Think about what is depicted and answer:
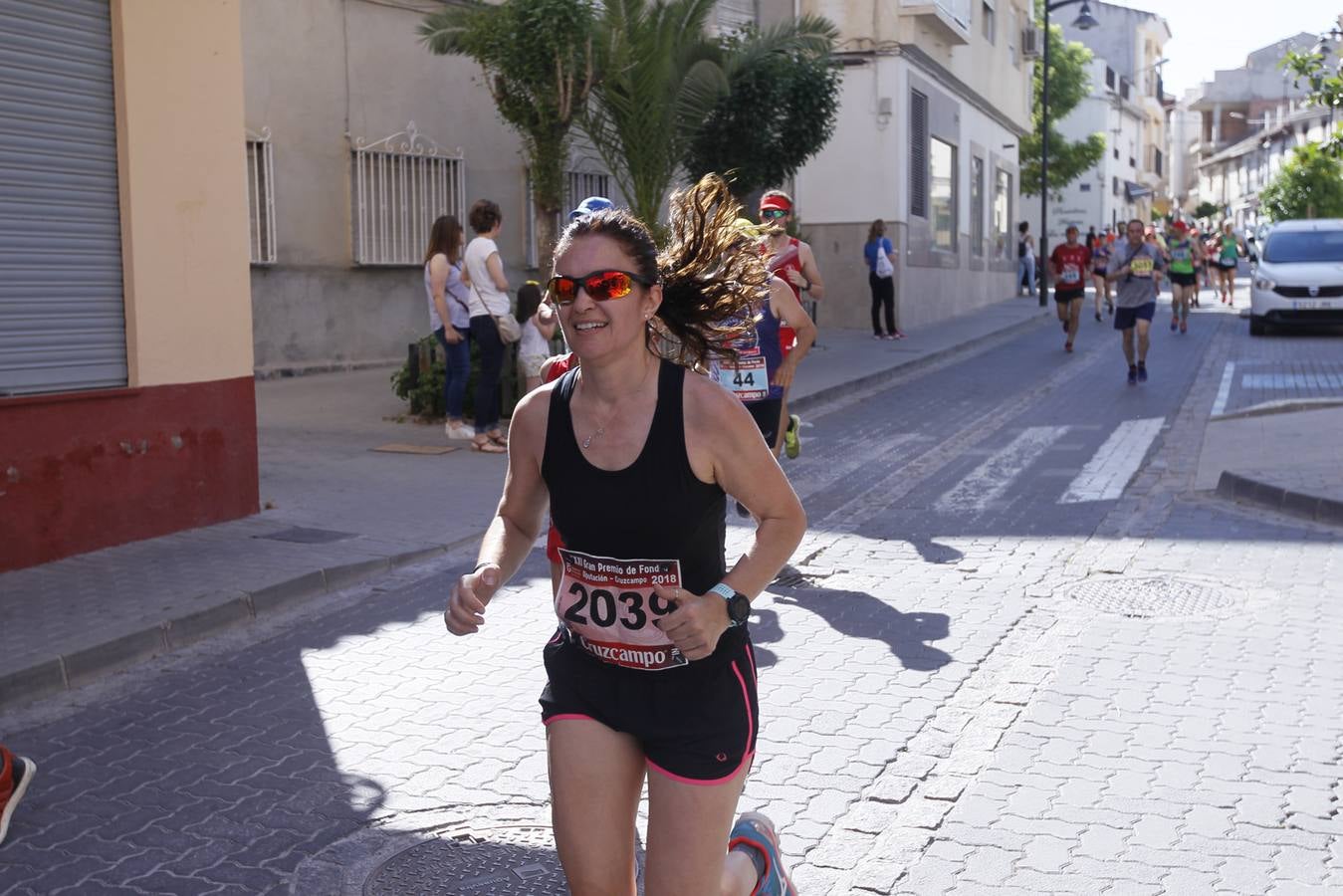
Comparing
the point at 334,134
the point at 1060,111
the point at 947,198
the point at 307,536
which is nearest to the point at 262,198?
the point at 334,134

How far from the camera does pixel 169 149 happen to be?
889 cm

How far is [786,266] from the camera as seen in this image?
8.73 m

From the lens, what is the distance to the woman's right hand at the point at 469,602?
10.3 ft

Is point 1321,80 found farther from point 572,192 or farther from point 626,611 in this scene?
point 626,611

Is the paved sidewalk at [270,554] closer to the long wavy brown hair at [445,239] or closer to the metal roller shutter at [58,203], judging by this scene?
the metal roller shutter at [58,203]

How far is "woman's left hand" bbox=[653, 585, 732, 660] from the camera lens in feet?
9.61

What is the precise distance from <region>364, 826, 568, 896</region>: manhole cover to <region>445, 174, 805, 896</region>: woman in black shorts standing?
1.01 m

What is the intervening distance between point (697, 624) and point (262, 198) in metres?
15.8

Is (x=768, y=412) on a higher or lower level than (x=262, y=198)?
lower

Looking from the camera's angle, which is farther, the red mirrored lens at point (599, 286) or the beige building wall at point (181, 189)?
the beige building wall at point (181, 189)

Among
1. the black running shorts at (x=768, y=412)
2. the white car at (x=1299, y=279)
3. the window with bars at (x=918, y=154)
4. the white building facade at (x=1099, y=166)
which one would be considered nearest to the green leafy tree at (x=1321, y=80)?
A: the white car at (x=1299, y=279)

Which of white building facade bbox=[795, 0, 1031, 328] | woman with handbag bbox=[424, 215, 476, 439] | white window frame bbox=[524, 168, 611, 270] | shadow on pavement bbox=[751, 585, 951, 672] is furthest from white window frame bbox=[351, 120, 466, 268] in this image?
shadow on pavement bbox=[751, 585, 951, 672]

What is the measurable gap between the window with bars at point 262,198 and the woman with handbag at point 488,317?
5.97 meters

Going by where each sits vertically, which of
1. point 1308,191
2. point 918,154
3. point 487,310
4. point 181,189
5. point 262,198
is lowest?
point 487,310
